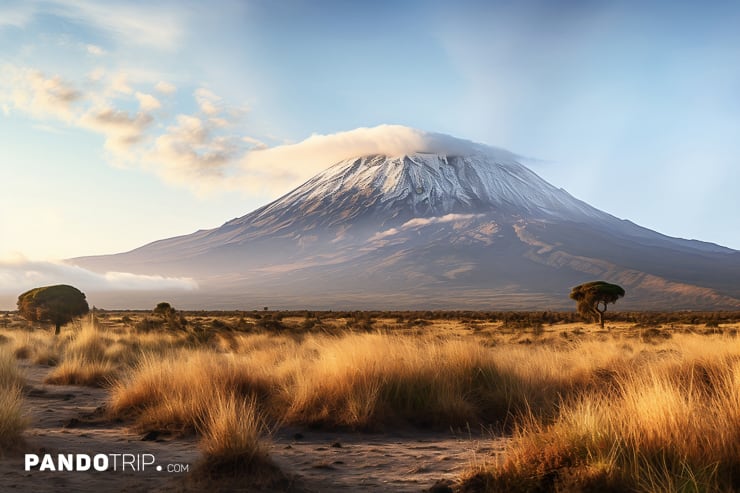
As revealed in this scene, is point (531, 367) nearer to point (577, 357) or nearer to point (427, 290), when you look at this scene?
point (577, 357)

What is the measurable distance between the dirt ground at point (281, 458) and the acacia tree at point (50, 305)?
1779cm

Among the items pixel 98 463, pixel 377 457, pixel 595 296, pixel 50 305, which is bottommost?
pixel 377 457

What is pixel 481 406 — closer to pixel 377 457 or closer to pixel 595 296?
pixel 377 457

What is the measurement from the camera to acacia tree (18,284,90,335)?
24141 mm

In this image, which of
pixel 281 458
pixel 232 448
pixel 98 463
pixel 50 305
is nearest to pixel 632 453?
pixel 232 448

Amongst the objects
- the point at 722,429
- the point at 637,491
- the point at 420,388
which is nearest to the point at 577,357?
the point at 420,388

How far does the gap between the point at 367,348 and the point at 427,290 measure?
558 ft

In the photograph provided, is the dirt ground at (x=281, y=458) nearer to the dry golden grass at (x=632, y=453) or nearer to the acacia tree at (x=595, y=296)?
the dry golden grass at (x=632, y=453)

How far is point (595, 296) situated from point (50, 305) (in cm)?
3445

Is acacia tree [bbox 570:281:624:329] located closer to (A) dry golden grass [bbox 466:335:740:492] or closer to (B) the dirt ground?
(B) the dirt ground

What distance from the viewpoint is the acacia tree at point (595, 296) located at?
42.1 meters

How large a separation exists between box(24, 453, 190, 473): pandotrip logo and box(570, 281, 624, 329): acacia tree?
39.5 m

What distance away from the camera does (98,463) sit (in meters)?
5.75

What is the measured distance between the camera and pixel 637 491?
3.99m
